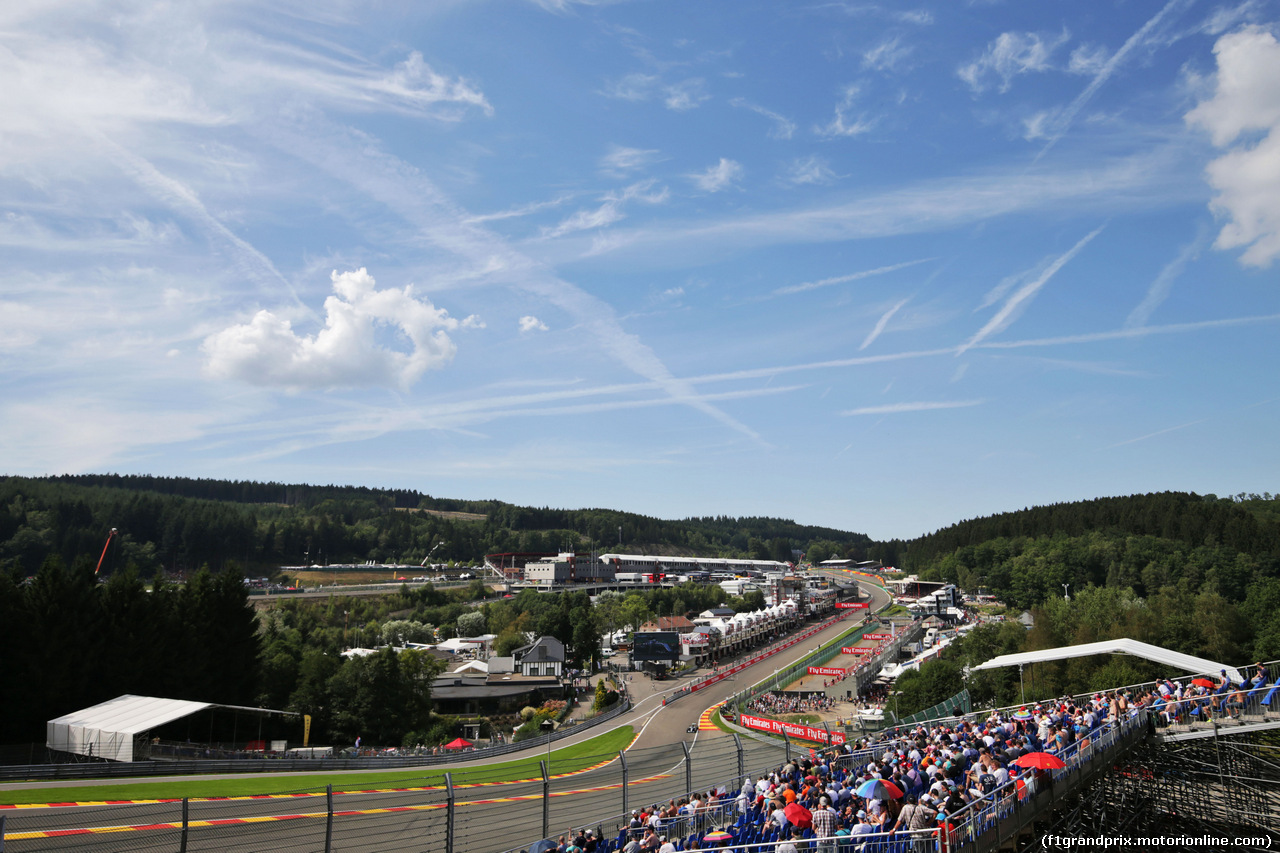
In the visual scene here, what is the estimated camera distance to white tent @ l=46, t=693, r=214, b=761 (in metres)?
28.2

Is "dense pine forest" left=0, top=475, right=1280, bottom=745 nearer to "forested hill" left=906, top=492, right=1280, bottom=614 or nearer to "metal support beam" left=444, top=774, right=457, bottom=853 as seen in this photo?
"forested hill" left=906, top=492, right=1280, bottom=614

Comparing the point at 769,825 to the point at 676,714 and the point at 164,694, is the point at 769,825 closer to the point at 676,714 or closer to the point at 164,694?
the point at 164,694

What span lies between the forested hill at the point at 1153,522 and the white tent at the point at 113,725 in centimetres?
13703

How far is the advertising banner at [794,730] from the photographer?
41625 millimetres

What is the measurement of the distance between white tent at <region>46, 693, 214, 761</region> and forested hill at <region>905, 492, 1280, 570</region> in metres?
137

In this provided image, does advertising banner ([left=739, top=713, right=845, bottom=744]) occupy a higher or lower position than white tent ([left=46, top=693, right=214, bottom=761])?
lower

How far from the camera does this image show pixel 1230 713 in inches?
818

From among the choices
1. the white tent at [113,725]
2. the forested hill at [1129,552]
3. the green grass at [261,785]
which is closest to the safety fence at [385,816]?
the green grass at [261,785]

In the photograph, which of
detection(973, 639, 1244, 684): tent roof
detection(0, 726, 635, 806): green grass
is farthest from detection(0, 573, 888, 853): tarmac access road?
detection(973, 639, 1244, 684): tent roof

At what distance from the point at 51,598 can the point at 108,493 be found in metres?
193

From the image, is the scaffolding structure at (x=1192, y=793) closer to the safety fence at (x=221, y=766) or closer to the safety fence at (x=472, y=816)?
the safety fence at (x=472, y=816)

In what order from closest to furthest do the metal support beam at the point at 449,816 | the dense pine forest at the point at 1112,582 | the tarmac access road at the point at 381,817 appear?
1. the tarmac access road at the point at 381,817
2. the metal support beam at the point at 449,816
3. the dense pine forest at the point at 1112,582

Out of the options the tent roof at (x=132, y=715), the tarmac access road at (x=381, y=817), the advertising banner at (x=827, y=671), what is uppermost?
the tarmac access road at (x=381, y=817)

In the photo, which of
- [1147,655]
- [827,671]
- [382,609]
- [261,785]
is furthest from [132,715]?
[382,609]
